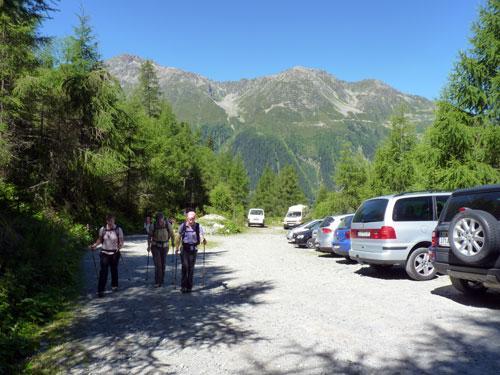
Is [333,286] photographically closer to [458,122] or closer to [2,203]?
[2,203]

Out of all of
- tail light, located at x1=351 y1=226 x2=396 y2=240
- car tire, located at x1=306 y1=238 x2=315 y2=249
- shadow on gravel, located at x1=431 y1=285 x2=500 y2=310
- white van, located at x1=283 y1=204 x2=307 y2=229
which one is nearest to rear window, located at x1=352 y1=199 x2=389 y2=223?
tail light, located at x1=351 y1=226 x2=396 y2=240

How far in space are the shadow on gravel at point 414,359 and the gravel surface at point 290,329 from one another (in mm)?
11

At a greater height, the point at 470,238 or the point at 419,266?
the point at 470,238

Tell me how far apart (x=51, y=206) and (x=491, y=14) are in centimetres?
2101

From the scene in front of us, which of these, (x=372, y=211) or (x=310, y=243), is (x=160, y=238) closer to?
(x=372, y=211)

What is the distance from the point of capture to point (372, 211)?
427 inches

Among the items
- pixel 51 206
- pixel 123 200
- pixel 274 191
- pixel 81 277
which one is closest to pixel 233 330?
pixel 81 277

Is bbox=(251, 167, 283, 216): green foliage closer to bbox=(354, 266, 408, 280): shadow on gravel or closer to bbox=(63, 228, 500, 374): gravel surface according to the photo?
bbox=(354, 266, 408, 280): shadow on gravel

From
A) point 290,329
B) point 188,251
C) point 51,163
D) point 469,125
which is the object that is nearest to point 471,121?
point 469,125

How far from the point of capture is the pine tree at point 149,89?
54.3 m

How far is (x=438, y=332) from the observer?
582cm

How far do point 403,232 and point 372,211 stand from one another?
1034mm

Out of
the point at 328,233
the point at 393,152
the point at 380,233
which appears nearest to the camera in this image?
the point at 380,233

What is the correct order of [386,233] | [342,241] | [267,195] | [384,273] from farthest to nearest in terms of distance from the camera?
[267,195] < [342,241] < [384,273] < [386,233]
